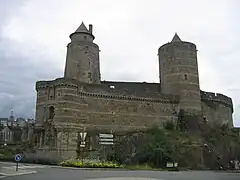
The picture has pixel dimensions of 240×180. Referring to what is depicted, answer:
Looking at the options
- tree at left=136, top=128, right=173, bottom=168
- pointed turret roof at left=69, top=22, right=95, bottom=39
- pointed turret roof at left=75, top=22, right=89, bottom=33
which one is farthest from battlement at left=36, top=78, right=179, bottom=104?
pointed turret roof at left=75, top=22, right=89, bottom=33

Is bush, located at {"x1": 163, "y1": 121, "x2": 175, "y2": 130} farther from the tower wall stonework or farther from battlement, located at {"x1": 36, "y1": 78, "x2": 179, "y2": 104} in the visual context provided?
battlement, located at {"x1": 36, "y1": 78, "x2": 179, "y2": 104}

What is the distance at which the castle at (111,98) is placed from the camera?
40.3m

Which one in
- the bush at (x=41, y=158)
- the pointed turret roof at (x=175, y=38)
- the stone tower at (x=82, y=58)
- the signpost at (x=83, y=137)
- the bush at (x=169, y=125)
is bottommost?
the bush at (x=41, y=158)

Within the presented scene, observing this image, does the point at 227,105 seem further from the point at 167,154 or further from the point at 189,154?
the point at 167,154

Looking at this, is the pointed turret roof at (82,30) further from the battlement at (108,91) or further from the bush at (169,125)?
the bush at (169,125)

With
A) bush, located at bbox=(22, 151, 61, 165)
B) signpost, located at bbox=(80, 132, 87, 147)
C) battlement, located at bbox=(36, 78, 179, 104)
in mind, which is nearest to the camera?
bush, located at bbox=(22, 151, 61, 165)

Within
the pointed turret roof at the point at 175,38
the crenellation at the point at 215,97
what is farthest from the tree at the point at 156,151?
the pointed turret roof at the point at 175,38

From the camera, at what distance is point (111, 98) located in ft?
145

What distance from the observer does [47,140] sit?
4025cm

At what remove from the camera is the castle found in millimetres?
40312

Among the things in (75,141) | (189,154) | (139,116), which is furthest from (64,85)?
(189,154)

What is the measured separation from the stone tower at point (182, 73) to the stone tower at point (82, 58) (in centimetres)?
1080

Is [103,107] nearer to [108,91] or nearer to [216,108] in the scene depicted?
[108,91]

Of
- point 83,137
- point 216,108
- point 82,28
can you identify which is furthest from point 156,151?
point 82,28
